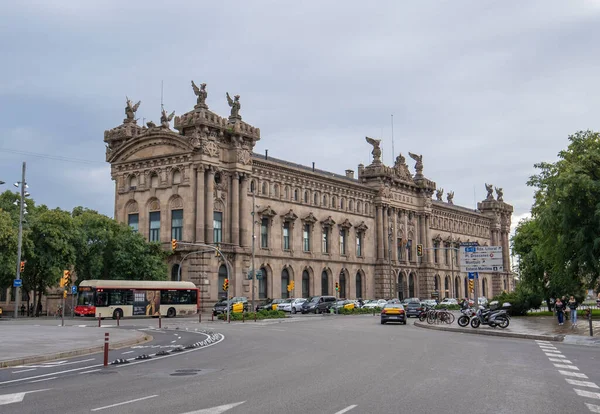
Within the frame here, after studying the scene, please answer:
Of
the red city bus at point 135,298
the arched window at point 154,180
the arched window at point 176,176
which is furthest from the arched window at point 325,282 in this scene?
the red city bus at point 135,298

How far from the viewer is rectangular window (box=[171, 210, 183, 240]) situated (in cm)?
6812

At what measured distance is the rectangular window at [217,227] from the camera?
68.5m

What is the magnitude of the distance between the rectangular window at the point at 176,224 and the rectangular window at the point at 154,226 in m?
2.24

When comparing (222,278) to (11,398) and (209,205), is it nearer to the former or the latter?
(209,205)

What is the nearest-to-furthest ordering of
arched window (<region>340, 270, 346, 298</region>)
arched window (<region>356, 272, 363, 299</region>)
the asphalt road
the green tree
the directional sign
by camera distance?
the asphalt road, the green tree, the directional sign, arched window (<region>340, 270, 346, 298</region>), arched window (<region>356, 272, 363, 299</region>)

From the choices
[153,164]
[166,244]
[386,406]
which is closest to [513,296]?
[166,244]

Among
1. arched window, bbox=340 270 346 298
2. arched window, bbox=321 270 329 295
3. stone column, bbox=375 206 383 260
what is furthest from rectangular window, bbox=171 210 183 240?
stone column, bbox=375 206 383 260

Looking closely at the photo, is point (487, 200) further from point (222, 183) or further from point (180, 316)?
point (180, 316)

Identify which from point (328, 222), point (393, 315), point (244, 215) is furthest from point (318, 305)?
point (393, 315)

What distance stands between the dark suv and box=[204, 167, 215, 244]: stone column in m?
11.3

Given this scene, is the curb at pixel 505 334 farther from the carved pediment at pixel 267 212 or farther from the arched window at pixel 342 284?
the arched window at pixel 342 284

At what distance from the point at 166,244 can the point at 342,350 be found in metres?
47.4

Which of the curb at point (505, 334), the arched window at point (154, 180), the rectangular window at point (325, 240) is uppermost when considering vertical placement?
the arched window at point (154, 180)

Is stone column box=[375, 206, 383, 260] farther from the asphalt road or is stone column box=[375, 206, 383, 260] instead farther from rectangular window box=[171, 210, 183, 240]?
the asphalt road
